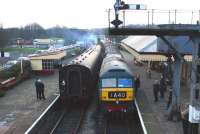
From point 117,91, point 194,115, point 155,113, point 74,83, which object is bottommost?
point 155,113

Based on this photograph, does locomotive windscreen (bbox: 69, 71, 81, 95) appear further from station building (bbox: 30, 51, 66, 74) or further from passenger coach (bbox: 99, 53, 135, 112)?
station building (bbox: 30, 51, 66, 74)

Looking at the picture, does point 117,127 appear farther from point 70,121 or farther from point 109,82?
point 70,121

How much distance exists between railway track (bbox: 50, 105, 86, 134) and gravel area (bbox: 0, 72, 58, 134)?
4.36 ft

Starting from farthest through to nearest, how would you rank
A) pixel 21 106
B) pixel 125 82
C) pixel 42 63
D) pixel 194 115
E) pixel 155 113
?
pixel 42 63 → pixel 21 106 → pixel 155 113 → pixel 125 82 → pixel 194 115

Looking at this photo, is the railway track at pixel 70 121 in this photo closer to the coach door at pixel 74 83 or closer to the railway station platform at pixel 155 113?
the coach door at pixel 74 83

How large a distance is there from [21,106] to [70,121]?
14.4 feet

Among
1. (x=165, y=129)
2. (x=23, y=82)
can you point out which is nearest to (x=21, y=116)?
(x=165, y=129)

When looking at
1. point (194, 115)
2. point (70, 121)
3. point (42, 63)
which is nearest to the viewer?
point (194, 115)

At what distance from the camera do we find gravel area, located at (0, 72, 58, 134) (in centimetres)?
1798

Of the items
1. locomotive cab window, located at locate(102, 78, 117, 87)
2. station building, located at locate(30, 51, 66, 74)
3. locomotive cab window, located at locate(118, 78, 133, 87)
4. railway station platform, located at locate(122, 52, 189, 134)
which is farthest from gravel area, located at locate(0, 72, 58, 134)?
railway station platform, located at locate(122, 52, 189, 134)

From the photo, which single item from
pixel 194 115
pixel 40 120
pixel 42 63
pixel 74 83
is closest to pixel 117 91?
pixel 74 83

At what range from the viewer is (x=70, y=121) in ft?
64.0

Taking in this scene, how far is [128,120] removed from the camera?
1953cm

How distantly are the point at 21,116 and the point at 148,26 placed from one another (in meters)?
8.29
